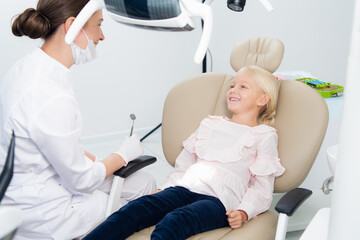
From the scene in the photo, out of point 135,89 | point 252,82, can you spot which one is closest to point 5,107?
point 252,82

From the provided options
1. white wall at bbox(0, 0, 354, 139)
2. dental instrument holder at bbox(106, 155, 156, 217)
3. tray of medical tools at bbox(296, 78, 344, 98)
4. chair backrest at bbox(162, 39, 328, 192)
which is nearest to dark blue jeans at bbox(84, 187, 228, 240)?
dental instrument holder at bbox(106, 155, 156, 217)

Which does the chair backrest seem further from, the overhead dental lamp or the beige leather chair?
the overhead dental lamp

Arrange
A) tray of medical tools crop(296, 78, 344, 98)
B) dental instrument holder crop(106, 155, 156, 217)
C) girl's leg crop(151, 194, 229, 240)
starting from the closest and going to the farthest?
girl's leg crop(151, 194, 229, 240) < dental instrument holder crop(106, 155, 156, 217) < tray of medical tools crop(296, 78, 344, 98)

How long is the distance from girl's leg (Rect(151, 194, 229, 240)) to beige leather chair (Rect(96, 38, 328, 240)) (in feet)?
0.11

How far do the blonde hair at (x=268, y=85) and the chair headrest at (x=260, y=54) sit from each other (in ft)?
0.11

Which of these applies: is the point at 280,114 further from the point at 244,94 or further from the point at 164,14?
the point at 164,14

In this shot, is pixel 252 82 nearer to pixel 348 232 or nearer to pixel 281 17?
pixel 348 232

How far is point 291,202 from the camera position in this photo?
134cm

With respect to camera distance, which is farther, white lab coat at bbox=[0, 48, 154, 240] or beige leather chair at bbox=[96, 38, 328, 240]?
beige leather chair at bbox=[96, 38, 328, 240]

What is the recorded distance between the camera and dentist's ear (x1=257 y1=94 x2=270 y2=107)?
1714 millimetres

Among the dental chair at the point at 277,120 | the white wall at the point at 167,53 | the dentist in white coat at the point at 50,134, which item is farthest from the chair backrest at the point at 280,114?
the white wall at the point at 167,53

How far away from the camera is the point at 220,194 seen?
154 cm

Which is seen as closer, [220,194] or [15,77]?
[15,77]

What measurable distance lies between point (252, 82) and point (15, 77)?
0.92 metres
